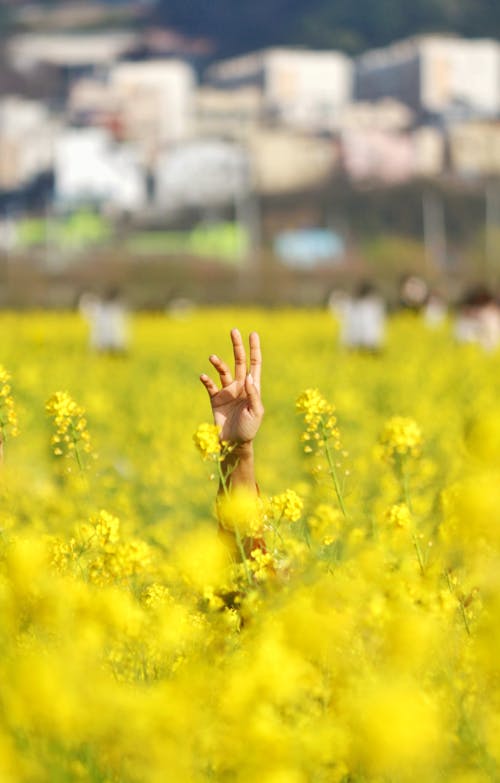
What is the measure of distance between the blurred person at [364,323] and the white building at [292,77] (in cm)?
12986

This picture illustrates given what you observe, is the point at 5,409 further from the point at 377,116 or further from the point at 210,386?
the point at 377,116

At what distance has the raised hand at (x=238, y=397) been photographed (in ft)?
10.4

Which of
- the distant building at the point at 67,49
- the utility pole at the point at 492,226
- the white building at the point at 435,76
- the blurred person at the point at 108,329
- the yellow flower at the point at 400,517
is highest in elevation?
the distant building at the point at 67,49

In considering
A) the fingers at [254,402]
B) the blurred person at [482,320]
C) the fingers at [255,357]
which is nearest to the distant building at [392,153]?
the blurred person at [482,320]

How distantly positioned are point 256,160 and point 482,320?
327ft

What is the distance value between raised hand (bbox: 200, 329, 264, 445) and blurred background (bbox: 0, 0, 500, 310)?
33.8 m

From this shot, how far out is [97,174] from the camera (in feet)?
332

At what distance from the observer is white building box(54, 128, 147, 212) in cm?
9631

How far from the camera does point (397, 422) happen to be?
288 cm

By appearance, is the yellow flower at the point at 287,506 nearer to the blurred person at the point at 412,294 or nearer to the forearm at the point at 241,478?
the forearm at the point at 241,478

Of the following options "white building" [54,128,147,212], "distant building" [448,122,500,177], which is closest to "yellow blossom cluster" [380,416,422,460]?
"white building" [54,128,147,212]

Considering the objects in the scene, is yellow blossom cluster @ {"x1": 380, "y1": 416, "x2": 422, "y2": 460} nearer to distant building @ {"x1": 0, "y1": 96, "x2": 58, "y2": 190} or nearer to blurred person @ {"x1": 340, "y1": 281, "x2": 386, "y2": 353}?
blurred person @ {"x1": 340, "y1": 281, "x2": 386, "y2": 353}

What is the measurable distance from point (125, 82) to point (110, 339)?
463ft

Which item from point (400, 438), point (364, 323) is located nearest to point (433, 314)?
point (364, 323)
